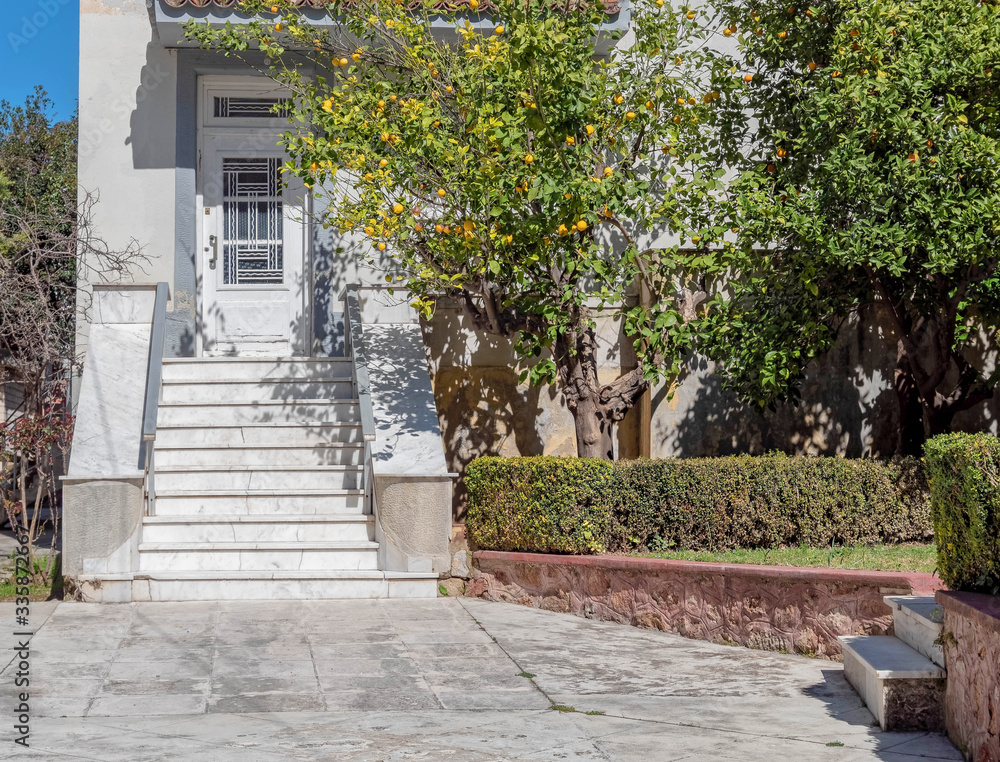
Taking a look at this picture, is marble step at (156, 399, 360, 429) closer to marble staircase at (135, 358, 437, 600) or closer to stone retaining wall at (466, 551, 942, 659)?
marble staircase at (135, 358, 437, 600)

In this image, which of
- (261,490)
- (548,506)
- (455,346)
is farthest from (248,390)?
(548,506)

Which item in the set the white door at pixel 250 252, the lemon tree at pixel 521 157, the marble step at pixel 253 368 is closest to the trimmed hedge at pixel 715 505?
the lemon tree at pixel 521 157

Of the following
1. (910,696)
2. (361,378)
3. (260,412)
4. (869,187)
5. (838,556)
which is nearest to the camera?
(910,696)

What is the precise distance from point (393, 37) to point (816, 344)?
15.1ft

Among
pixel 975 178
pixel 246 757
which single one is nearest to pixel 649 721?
pixel 246 757

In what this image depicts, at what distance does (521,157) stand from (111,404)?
4224mm

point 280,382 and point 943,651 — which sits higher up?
point 280,382

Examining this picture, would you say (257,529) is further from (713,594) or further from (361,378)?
(713,594)

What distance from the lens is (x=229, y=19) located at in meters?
10.5

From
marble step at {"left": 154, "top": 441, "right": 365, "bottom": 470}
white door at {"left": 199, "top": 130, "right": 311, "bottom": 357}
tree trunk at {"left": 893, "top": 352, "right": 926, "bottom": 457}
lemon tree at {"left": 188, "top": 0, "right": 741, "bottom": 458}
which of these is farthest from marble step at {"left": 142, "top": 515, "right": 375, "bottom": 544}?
tree trunk at {"left": 893, "top": 352, "right": 926, "bottom": 457}

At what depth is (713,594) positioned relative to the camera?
22.9 ft

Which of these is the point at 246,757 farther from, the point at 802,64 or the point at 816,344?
the point at 802,64

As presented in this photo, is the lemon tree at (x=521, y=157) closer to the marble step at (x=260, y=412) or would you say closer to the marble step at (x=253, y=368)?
the marble step at (x=260, y=412)

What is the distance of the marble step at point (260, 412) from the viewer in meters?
9.98
